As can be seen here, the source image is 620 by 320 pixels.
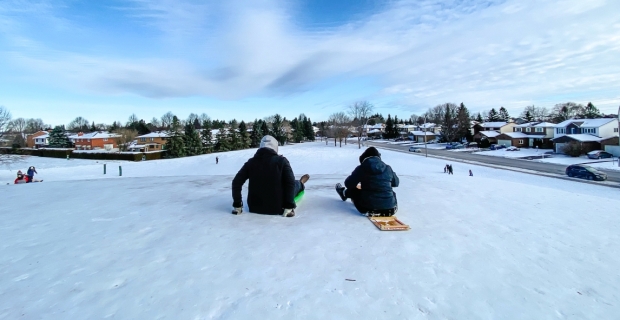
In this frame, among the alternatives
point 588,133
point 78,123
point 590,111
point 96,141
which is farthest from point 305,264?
point 78,123

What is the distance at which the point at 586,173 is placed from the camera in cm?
2734

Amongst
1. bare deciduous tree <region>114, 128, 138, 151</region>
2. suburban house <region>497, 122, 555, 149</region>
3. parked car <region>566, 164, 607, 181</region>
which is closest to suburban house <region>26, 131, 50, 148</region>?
bare deciduous tree <region>114, 128, 138, 151</region>

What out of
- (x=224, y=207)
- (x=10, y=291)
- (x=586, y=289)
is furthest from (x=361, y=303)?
(x=224, y=207)

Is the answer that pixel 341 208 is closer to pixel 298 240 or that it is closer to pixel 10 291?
pixel 298 240

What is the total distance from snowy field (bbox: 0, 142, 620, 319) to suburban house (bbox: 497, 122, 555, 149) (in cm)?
6624

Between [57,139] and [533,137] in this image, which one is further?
[57,139]

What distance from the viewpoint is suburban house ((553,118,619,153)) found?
4519cm

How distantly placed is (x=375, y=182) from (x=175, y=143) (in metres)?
56.7

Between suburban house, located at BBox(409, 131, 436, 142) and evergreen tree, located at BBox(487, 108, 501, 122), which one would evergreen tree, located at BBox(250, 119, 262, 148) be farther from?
evergreen tree, located at BBox(487, 108, 501, 122)

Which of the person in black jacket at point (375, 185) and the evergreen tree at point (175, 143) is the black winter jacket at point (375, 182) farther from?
the evergreen tree at point (175, 143)

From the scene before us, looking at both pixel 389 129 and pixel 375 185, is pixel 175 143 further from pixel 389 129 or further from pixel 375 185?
pixel 389 129

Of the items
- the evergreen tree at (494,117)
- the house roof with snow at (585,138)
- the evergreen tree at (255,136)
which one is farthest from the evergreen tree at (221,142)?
the evergreen tree at (494,117)

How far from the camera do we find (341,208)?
20.6ft

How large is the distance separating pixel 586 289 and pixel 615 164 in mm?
46007
